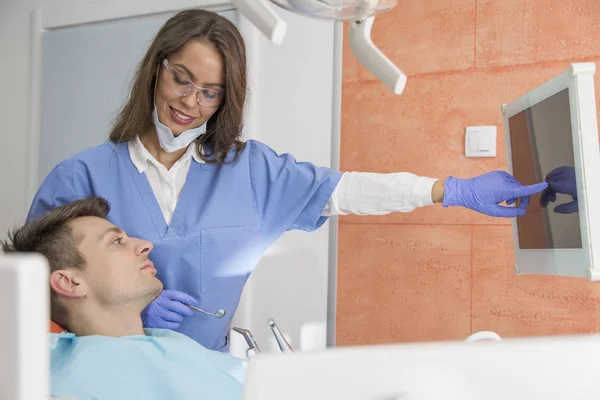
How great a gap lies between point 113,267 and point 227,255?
387mm

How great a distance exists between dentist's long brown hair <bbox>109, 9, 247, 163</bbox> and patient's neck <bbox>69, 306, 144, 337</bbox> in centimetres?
55

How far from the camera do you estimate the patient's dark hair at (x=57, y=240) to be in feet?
5.07

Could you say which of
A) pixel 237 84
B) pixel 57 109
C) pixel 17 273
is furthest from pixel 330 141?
pixel 17 273

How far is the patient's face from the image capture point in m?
1.53

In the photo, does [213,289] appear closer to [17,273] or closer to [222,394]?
[222,394]

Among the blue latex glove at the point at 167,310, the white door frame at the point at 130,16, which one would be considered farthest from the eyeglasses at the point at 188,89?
the white door frame at the point at 130,16

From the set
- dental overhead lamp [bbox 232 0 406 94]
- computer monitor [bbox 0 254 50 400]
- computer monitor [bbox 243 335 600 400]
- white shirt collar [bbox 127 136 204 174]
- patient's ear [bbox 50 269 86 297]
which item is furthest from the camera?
white shirt collar [bbox 127 136 204 174]

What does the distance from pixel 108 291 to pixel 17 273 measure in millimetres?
1099

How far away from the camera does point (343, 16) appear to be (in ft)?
3.61

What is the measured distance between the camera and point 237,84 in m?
1.78

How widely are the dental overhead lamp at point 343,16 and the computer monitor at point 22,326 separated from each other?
67 centimetres

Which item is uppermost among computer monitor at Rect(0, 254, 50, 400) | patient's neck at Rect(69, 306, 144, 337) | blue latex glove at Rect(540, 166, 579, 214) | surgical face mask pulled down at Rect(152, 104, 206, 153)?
surgical face mask pulled down at Rect(152, 104, 206, 153)

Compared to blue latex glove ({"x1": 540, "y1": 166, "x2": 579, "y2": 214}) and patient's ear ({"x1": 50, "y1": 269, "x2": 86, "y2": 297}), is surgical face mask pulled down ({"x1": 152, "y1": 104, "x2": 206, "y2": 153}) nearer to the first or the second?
patient's ear ({"x1": 50, "y1": 269, "x2": 86, "y2": 297})

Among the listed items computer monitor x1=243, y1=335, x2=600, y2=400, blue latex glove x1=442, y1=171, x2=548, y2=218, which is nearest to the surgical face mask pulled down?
blue latex glove x1=442, y1=171, x2=548, y2=218
